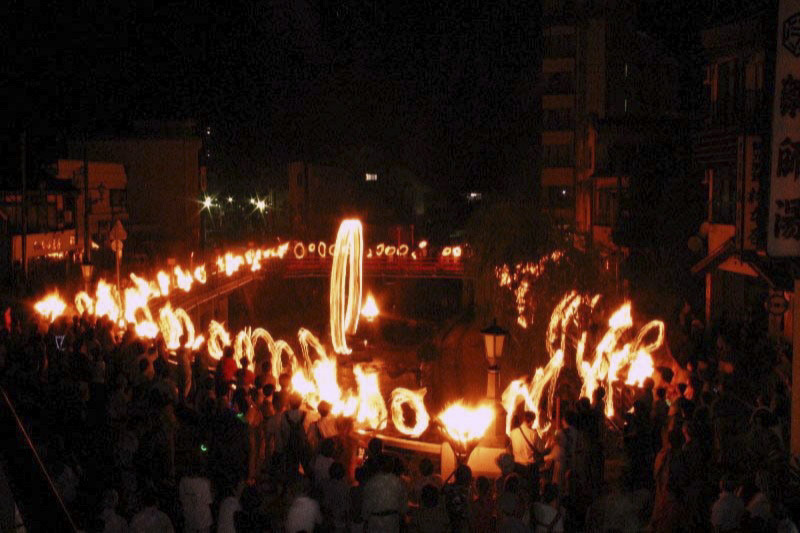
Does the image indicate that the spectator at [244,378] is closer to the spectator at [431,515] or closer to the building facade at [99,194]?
the spectator at [431,515]

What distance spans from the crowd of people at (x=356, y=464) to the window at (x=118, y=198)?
32.1 m

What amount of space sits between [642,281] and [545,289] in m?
6.95

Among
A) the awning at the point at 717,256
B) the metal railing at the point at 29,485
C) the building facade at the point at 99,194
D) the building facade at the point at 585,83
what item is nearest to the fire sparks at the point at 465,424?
the metal railing at the point at 29,485

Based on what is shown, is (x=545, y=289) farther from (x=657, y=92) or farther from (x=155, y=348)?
(x=657, y=92)

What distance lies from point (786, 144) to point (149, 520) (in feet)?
27.5

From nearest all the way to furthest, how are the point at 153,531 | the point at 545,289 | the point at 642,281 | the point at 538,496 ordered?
the point at 153,531
the point at 538,496
the point at 545,289
the point at 642,281

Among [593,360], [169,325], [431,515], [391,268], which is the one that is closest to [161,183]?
[391,268]

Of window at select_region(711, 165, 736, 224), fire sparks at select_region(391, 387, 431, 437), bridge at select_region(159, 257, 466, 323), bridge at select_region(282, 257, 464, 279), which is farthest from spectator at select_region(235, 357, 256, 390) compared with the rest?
bridge at select_region(282, 257, 464, 279)

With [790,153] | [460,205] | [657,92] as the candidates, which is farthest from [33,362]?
[460,205]

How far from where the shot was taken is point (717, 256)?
863 inches

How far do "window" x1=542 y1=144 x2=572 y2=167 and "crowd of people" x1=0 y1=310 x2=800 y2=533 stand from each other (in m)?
33.1

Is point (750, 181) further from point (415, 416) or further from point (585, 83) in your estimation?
point (585, 83)

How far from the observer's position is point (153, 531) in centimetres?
803

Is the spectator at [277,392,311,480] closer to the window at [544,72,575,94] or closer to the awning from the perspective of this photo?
the awning
